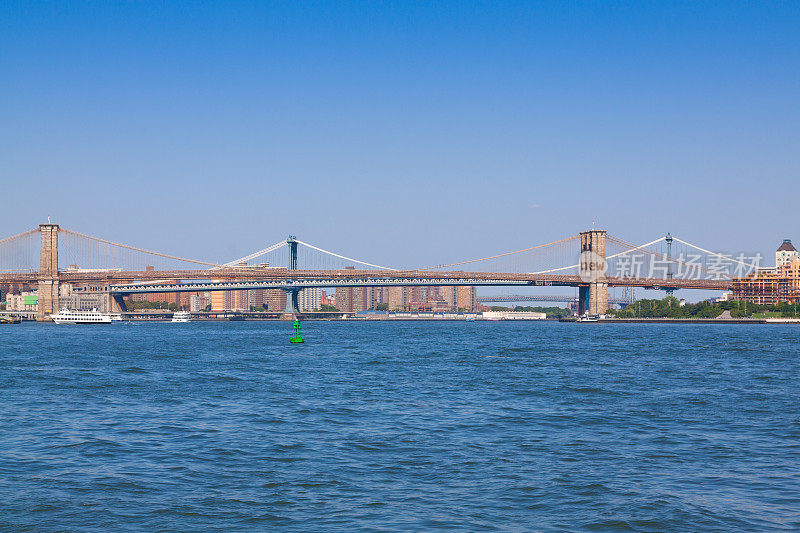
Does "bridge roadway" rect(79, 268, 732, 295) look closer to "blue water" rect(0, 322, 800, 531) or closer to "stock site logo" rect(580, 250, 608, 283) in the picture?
"stock site logo" rect(580, 250, 608, 283)

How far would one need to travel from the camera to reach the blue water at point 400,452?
1125cm

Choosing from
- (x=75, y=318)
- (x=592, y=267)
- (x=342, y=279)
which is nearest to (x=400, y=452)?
Result: (x=342, y=279)

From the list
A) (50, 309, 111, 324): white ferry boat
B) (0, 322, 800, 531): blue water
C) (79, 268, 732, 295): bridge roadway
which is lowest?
(0, 322, 800, 531): blue water

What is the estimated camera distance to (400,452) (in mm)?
15469

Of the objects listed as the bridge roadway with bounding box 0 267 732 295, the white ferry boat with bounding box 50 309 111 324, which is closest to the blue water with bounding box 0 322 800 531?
the bridge roadway with bounding box 0 267 732 295

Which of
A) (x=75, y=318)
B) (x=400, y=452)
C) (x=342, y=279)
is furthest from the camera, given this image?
(x=342, y=279)

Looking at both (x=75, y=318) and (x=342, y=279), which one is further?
(x=342, y=279)

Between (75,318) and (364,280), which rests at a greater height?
(364,280)

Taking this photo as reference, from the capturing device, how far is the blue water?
443 inches

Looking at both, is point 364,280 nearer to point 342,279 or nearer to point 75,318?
point 342,279

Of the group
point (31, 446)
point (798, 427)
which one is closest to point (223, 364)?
point (31, 446)

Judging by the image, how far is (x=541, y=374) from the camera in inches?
1267

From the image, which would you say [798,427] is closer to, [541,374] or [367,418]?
[367,418]

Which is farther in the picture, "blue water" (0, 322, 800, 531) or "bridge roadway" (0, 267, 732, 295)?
"bridge roadway" (0, 267, 732, 295)
